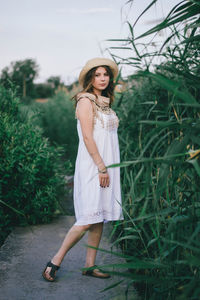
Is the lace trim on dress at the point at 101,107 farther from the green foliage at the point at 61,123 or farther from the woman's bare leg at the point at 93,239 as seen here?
the green foliage at the point at 61,123

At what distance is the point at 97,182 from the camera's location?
8.31ft

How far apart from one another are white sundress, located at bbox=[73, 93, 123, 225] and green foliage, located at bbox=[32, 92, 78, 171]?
4.89 meters

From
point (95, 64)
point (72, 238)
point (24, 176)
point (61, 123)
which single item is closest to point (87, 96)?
point (95, 64)

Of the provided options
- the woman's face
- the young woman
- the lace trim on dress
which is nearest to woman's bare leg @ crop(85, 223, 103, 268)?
the young woman

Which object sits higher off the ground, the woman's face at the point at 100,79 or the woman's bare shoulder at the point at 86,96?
the woman's face at the point at 100,79

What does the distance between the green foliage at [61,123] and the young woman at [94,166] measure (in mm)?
4857

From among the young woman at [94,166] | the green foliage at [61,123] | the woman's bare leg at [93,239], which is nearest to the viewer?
the young woman at [94,166]

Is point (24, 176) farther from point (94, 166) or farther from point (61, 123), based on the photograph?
point (61, 123)

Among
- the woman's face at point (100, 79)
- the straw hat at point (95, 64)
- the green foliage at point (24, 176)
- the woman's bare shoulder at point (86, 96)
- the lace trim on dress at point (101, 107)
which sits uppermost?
the straw hat at point (95, 64)

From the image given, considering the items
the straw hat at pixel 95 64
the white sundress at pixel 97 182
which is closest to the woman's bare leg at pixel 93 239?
the white sundress at pixel 97 182

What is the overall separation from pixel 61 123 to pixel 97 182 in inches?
279

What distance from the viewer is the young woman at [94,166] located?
2514mm

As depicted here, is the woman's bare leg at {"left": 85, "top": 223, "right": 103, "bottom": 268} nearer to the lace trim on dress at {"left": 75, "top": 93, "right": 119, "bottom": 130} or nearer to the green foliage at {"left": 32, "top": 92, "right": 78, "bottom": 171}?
the lace trim on dress at {"left": 75, "top": 93, "right": 119, "bottom": 130}

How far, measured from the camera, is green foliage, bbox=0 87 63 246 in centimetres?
357
